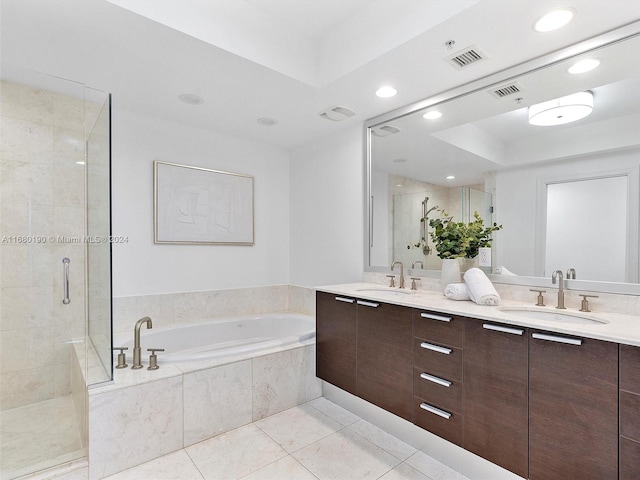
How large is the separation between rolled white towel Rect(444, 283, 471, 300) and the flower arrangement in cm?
29

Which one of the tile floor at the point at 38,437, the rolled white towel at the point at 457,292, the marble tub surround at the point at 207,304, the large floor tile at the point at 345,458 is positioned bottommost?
the large floor tile at the point at 345,458

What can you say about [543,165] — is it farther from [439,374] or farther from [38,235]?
[38,235]

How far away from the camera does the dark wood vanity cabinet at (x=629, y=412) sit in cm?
117

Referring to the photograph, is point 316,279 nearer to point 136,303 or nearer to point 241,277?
point 241,277

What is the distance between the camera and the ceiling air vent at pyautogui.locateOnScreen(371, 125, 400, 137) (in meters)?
2.78

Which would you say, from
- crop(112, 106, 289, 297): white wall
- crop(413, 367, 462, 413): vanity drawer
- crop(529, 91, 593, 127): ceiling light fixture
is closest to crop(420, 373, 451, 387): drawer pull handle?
crop(413, 367, 462, 413): vanity drawer

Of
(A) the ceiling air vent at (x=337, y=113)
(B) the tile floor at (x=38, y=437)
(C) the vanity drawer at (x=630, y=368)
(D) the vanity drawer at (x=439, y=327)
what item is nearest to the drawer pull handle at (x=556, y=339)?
(C) the vanity drawer at (x=630, y=368)

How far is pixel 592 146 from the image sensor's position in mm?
1778

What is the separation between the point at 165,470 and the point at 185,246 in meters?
1.81

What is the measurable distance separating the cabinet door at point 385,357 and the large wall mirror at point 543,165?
0.67 metres

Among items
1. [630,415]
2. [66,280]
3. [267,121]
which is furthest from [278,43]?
[630,415]

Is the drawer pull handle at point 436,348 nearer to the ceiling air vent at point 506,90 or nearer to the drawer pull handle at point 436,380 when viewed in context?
the drawer pull handle at point 436,380

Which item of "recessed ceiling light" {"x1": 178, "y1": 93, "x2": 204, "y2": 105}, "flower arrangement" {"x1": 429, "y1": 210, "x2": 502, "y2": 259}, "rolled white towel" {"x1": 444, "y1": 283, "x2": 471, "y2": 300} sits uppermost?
"recessed ceiling light" {"x1": 178, "y1": 93, "x2": 204, "y2": 105}

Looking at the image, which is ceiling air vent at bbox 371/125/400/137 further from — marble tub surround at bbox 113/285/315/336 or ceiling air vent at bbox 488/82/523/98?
marble tub surround at bbox 113/285/315/336
